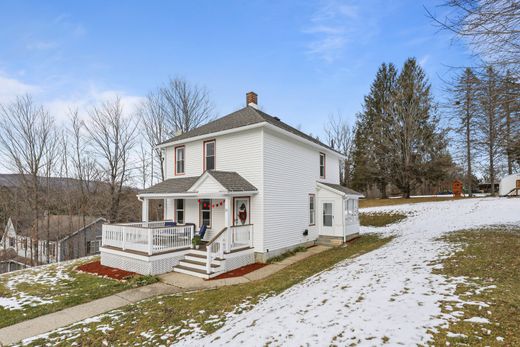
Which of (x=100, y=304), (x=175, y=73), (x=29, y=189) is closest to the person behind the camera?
(x=100, y=304)

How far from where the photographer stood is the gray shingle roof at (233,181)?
35.3 feet

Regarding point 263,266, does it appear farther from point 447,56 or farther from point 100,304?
point 447,56

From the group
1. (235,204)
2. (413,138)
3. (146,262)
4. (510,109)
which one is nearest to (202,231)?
(235,204)

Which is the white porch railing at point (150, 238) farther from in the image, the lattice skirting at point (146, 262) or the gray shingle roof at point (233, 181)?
the gray shingle roof at point (233, 181)

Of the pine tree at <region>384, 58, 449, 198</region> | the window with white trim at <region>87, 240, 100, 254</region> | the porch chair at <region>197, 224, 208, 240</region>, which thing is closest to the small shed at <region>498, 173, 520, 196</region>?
the pine tree at <region>384, 58, 449, 198</region>

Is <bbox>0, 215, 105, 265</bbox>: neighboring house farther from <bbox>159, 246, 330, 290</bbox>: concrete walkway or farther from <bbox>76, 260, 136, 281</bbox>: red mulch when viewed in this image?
<bbox>159, 246, 330, 290</bbox>: concrete walkway

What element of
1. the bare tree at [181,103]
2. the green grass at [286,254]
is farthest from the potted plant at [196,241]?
the bare tree at [181,103]

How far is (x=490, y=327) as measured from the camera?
359 cm

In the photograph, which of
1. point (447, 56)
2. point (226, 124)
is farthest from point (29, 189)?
point (447, 56)

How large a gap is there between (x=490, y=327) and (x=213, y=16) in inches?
688

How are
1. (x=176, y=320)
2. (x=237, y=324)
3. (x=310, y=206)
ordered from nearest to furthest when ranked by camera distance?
(x=237, y=324)
(x=176, y=320)
(x=310, y=206)

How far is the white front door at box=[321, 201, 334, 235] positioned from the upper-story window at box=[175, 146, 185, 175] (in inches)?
346

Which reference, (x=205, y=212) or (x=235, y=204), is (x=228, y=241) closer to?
(x=235, y=204)

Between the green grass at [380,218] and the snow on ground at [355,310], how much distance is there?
541 inches
